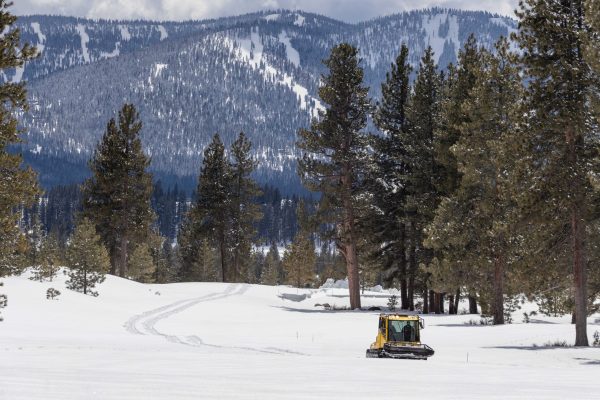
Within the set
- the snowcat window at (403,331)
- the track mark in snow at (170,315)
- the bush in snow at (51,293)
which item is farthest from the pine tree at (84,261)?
the snowcat window at (403,331)

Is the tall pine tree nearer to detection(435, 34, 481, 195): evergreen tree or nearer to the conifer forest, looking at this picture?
the conifer forest

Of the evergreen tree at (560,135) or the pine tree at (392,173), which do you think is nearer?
the evergreen tree at (560,135)

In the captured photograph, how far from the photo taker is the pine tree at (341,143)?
126 feet

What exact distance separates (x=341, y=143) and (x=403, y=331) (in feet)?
66.6

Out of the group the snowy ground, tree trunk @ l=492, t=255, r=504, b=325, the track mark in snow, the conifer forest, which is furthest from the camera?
tree trunk @ l=492, t=255, r=504, b=325

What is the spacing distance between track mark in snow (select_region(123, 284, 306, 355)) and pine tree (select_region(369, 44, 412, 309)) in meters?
12.4

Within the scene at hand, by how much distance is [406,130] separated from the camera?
39.2m

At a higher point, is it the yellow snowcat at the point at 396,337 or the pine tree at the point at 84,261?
the pine tree at the point at 84,261

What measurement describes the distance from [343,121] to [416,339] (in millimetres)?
20984

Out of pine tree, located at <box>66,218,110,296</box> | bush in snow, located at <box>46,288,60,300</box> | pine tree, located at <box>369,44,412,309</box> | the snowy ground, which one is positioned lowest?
the snowy ground

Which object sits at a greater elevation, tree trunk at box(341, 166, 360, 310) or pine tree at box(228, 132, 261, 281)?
pine tree at box(228, 132, 261, 281)

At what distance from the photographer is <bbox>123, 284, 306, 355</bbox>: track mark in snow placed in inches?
862

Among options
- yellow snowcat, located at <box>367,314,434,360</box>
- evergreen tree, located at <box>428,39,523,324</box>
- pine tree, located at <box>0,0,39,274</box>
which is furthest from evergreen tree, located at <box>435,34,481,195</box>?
pine tree, located at <box>0,0,39,274</box>

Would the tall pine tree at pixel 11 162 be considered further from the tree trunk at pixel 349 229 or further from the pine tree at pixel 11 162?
the tree trunk at pixel 349 229
